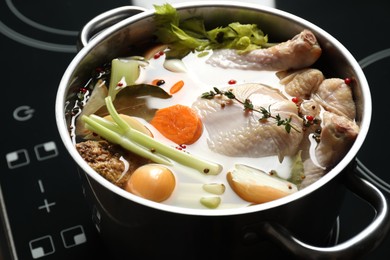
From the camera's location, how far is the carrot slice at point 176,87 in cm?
118

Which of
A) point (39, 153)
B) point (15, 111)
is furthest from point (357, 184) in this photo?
point (15, 111)

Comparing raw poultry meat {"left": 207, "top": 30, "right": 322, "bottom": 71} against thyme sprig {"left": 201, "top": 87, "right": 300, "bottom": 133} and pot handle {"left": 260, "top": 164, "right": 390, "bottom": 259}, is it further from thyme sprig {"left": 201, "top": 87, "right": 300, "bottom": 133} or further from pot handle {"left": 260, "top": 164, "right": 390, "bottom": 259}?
pot handle {"left": 260, "top": 164, "right": 390, "bottom": 259}

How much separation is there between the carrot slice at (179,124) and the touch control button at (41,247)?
12.7 inches

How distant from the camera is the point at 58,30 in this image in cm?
160

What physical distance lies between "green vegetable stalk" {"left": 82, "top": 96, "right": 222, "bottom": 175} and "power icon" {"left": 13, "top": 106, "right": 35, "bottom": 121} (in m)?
0.39

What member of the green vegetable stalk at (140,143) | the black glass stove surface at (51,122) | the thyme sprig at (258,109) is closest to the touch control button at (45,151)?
the black glass stove surface at (51,122)

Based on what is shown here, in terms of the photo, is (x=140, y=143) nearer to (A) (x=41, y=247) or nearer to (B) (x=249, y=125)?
(B) (x=249, y=125)

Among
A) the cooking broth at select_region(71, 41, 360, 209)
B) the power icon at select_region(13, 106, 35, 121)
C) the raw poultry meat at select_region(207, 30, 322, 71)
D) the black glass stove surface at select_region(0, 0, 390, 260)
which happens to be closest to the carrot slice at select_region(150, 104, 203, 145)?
the cooking broth at select_region(71, 41, 360, 209)

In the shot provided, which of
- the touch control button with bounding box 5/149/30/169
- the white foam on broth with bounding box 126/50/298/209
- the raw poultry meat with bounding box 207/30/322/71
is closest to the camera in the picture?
the white foam on broth with bounding box 126/50/298/209

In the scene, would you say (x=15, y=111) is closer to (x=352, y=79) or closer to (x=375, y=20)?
(x=352, y=79)

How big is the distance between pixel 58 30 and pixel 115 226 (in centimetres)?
74

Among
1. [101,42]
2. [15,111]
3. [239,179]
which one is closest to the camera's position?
[239,179]

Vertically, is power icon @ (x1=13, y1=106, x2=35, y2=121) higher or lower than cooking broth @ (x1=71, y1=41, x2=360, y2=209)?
lower

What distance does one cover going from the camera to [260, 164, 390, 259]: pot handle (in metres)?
0.87
